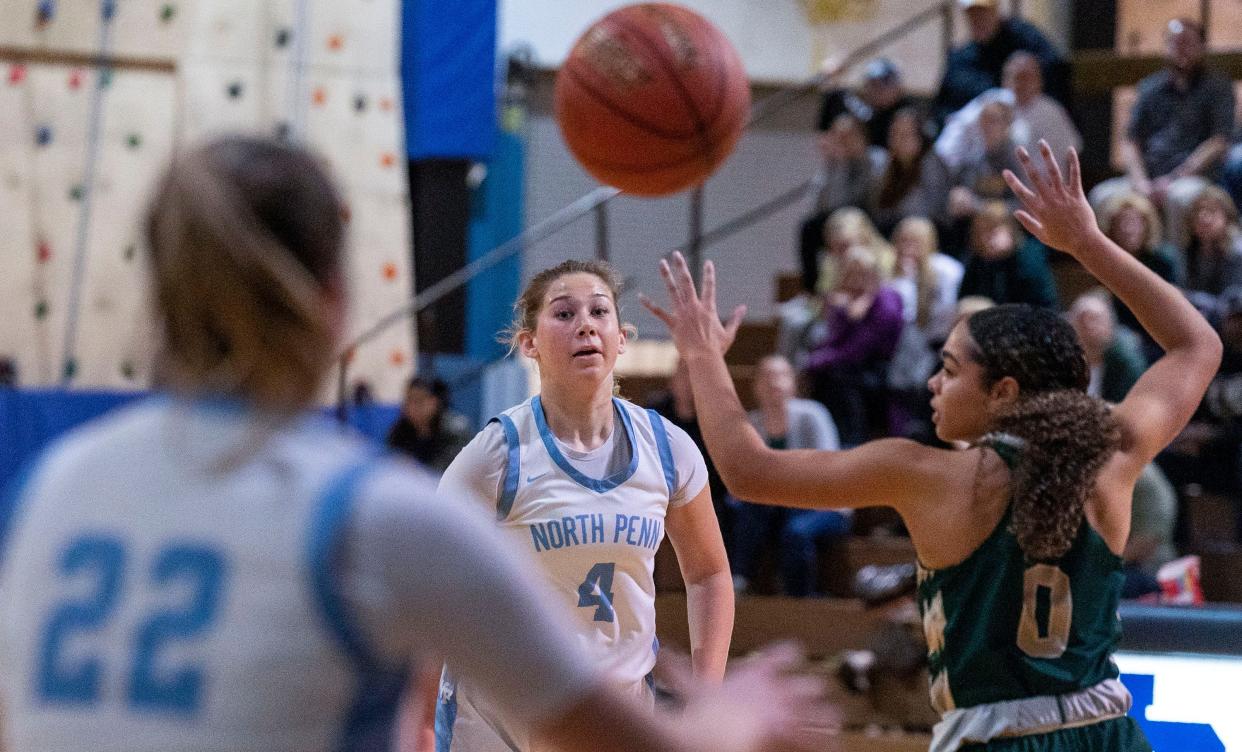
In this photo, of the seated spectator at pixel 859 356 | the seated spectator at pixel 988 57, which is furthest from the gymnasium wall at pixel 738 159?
the seated spectator at pixel 859 356

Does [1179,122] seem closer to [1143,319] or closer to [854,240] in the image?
[854,240]

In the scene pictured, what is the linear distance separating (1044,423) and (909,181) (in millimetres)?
6468

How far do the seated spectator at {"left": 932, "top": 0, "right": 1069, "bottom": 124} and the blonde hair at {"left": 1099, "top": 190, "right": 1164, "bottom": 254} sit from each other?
1984mm

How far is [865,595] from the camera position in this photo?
6344 millimetres

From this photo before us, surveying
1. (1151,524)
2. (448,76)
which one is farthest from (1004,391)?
(448,76)

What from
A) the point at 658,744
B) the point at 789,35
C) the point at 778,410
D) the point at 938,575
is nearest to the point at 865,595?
the point at 778,410

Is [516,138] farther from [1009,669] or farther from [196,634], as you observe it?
[196,634]

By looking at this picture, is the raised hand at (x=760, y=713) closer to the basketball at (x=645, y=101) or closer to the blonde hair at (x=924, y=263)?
the basketball at (x=645, y=101)

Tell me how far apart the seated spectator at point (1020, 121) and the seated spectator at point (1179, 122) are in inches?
14.5

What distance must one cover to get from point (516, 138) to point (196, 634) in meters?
11.5

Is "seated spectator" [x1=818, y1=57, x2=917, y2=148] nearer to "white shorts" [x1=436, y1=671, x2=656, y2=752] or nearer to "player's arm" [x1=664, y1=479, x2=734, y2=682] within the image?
"player's arm" [x1=664, y1=479, x2=734, y2=682]

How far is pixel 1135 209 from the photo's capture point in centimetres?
717

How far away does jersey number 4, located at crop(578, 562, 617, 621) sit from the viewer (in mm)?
3328

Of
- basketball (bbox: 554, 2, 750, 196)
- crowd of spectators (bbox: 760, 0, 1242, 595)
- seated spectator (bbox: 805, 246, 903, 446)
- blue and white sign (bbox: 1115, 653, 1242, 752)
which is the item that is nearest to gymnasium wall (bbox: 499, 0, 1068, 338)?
crowd of spectators (bbox: 760, 0, 1242, 595)
